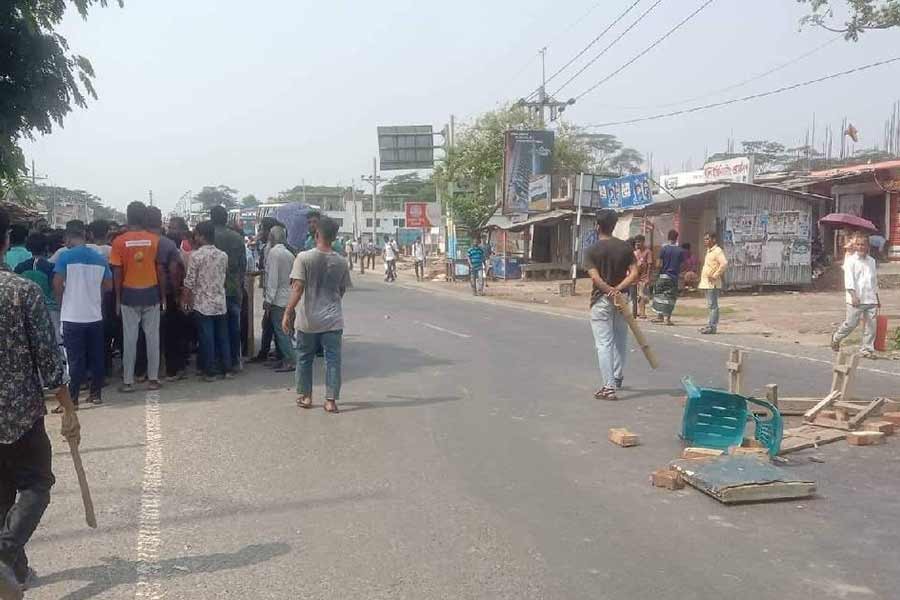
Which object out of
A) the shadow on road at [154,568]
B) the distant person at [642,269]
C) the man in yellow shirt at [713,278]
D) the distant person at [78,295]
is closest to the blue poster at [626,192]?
the distant person at [642,269]

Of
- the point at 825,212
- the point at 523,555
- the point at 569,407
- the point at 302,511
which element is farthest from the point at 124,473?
the point at 825,212

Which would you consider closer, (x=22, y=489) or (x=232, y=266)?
(x=22, y=489)

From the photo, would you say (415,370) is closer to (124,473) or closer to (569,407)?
(569,407)

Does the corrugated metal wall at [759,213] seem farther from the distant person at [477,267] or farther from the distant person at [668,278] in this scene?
the distant person at [477,267]

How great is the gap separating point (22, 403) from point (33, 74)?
24.9ft

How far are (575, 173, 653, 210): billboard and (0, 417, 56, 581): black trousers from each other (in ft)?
68.4

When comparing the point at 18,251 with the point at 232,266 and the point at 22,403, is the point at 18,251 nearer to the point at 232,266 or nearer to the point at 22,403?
the point at 232,266

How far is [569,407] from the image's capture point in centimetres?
832

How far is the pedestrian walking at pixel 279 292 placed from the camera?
33.4ft

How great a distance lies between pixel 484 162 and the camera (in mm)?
44625

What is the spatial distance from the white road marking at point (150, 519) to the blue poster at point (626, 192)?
17889mm

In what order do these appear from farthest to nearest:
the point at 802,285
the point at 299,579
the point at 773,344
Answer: the point at 802,285 < the point at 773,344 < the point at 299,579

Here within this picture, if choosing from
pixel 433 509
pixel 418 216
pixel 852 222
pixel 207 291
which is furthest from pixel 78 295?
pixel 418 216

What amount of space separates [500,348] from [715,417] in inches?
246
